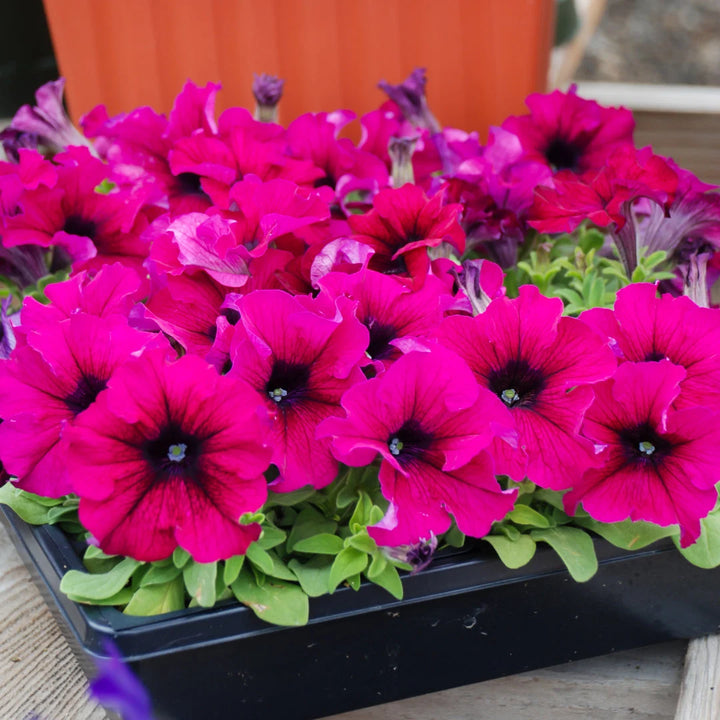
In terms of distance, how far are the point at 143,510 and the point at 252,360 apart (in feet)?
0.39

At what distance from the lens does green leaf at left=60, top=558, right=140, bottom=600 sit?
2.05ft

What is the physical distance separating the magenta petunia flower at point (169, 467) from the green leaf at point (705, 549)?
315 millimetres

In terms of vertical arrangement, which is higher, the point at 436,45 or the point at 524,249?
the point at 436,45

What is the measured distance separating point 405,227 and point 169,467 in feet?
1.00

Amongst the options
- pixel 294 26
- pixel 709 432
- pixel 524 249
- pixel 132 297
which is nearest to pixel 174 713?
pixel 132 297

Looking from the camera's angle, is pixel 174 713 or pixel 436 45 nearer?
pixel 174 713

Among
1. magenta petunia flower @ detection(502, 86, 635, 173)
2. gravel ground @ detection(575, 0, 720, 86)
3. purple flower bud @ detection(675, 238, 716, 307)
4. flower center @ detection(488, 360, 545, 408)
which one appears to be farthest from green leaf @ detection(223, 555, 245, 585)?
gravel ground @ detection(575, 0, 720, 86)

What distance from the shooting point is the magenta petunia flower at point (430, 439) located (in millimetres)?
603

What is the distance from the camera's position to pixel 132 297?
29.2 inches

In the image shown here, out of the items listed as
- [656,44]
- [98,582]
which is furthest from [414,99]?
[656,44]

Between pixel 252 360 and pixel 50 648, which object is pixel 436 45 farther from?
pixel 50 648

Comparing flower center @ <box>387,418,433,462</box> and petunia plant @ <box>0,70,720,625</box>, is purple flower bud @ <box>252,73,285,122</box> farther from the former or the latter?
flower center @ <box>387,418,433,462</box>

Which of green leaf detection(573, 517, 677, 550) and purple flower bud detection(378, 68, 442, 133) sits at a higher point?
purple flower bud detection(378, 68, 442, 133)

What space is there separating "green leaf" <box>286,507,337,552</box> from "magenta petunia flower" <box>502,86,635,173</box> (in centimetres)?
50
